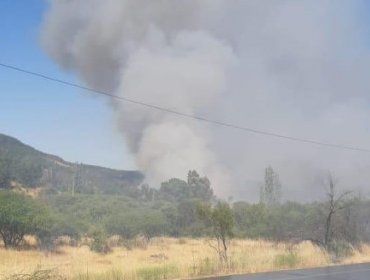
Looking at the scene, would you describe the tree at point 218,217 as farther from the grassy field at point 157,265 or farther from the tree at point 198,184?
the tree at point 198,184

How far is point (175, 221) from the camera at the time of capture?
4262 cm

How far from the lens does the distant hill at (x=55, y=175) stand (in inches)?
2756

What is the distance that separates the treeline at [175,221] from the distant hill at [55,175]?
16.1 meters

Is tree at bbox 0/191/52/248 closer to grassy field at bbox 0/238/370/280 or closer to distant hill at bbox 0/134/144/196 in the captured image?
grassy field at bbox 0/238/370/280

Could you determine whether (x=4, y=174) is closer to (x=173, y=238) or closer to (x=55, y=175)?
(x=55, y=175)

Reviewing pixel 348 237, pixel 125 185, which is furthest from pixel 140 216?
pixel 125 185

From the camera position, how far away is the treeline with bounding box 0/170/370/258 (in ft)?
93.5

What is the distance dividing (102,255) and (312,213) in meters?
14.8

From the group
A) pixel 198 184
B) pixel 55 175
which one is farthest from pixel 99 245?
pixel 55 175

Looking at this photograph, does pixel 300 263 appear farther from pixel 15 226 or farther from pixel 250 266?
pixel 15 226

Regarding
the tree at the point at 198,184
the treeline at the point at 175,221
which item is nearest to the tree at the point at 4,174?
the treeline at the point at 175,221

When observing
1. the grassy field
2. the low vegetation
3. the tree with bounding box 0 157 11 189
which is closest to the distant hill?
the tree with bounding box 0 157 11 189

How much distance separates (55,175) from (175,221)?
152 ft

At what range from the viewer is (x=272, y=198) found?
7356 centimetres
